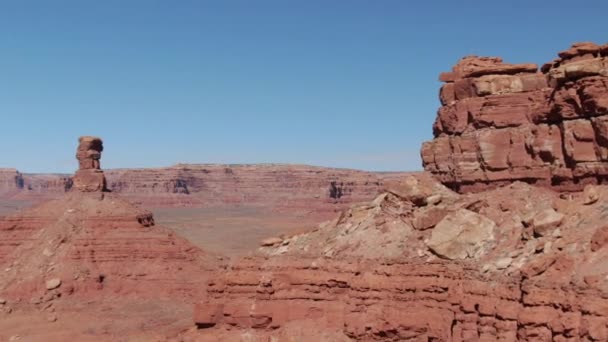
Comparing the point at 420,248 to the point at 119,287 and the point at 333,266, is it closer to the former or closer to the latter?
the point at 333,266

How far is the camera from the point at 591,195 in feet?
76.7

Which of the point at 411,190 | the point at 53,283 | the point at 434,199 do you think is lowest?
the point at 53,283

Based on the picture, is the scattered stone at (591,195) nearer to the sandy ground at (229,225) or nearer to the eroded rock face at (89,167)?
the eroded rock face at (89,167)

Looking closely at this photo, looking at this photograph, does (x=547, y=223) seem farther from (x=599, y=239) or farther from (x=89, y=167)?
(x=89, y=167)

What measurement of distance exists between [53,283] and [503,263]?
40965mm

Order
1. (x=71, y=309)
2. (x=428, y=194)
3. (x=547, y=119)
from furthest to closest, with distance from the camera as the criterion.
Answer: (x=71, y=309), (x=428, y=194), (x=547, y=119)

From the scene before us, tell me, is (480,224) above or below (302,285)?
above

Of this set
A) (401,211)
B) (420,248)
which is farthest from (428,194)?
(420,248)

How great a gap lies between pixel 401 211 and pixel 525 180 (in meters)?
4.69

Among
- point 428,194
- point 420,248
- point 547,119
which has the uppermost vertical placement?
point 547,119

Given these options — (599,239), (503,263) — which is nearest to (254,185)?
(503,263)

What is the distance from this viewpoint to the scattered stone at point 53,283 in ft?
180

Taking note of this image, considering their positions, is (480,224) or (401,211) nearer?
(480,224)

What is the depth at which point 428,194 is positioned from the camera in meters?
28.5
